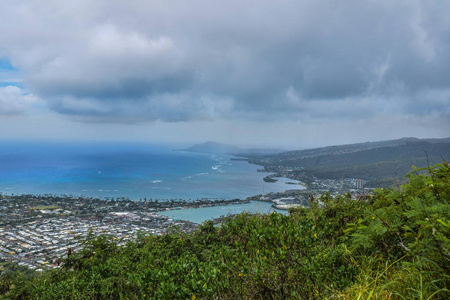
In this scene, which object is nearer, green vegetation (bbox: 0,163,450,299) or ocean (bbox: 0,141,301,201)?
green vegetation (bbox: 0,163,450,299)

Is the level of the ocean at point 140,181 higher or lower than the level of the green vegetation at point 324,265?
lower

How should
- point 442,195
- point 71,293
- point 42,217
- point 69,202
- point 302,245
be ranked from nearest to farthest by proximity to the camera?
point 442,195
point 302,245
point 71,293
point 42,217
point 69,202

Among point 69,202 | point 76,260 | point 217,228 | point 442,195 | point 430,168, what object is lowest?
point 69,202

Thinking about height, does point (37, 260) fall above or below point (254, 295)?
below

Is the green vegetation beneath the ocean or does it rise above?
above

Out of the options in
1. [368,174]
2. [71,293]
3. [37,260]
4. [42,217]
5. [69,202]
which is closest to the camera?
[71,293]

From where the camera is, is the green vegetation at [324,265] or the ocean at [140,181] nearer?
the green vegetation at [324,265]

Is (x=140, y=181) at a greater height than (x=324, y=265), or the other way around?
(x=324, y=265)

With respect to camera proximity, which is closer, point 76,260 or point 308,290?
point 308,290

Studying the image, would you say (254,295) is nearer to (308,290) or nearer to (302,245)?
(308,290)

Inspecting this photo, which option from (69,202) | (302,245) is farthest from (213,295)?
(69,202)

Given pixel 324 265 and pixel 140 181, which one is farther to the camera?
pixel 140 181
